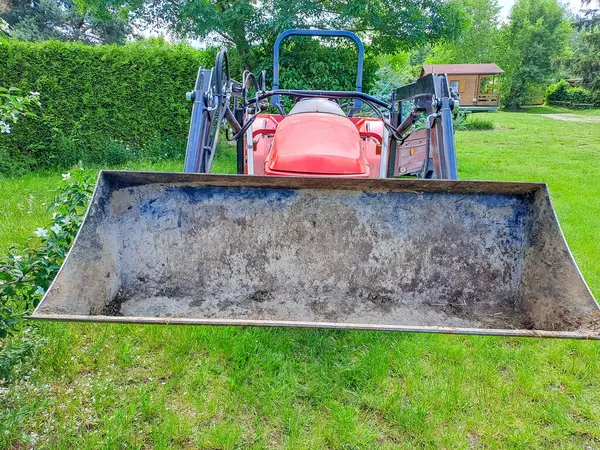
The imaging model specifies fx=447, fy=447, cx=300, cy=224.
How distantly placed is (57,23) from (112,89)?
16874 mm

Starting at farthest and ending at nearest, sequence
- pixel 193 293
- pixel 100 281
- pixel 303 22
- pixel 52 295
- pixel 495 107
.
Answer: pixel 495 107 < pixel 303 22 < pixel 193 293 < pixel 100 281 < pixel 52 295

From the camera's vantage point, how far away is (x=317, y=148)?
266 centimetres

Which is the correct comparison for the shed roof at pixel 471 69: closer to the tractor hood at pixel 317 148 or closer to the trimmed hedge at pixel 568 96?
the trimmed hedge at pixel 568 96

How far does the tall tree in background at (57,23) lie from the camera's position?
19348mm

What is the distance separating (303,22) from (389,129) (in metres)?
5.12

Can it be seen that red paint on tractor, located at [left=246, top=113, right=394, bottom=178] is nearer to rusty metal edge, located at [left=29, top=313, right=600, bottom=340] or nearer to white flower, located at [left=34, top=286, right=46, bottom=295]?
white flower, located at [left=34, top=286, right=46, bottom=295]

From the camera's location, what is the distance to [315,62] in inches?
318

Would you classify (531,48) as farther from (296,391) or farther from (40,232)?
(40,232)

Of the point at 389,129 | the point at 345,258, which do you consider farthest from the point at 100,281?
the point at 389,129

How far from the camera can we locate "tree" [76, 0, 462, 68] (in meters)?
7.23

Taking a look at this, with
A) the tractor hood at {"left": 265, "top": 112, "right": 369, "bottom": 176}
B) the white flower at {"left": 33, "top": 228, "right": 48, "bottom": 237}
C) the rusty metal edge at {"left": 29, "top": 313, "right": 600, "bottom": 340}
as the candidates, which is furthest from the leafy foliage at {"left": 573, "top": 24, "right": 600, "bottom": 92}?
the white flower at {"left": 33, "top": 228, "right": 48, "bottom": 237}

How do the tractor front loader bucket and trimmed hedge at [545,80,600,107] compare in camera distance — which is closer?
the tractor front loader bucket

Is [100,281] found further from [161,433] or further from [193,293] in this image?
[161,433]

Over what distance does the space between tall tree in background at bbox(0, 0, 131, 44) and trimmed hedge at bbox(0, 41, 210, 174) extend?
14.2 metres
